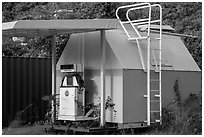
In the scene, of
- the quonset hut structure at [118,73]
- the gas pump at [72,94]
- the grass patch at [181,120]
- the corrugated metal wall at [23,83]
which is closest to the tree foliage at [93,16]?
the corrugated metal wall at [23,83]

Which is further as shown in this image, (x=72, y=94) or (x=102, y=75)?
(x=72, y=94)

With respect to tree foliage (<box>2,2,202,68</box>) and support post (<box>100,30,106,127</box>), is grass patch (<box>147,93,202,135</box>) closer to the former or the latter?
support post (<box>100,30,106,127</box>)

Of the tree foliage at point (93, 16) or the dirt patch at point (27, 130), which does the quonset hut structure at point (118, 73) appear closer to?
the dirt patch at point (27, 130)

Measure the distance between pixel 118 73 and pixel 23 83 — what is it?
336 centimetres

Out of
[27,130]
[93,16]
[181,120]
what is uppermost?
[93,16]

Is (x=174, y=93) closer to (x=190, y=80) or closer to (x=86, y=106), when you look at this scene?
(x=190, y=80)

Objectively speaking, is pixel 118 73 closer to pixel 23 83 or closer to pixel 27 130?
pixel 27 130

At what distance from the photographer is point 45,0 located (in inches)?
839

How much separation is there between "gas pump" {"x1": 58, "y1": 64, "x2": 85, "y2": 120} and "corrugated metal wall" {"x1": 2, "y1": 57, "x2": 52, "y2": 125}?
2061 millimetres

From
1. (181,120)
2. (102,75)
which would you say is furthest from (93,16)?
(181,120)

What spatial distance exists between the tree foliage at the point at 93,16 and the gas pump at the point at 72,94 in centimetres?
515

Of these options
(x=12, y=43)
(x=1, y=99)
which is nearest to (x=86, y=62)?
(x=1, y=99)

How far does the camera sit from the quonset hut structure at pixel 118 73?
10.3 metres

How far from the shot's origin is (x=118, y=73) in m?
10.4
